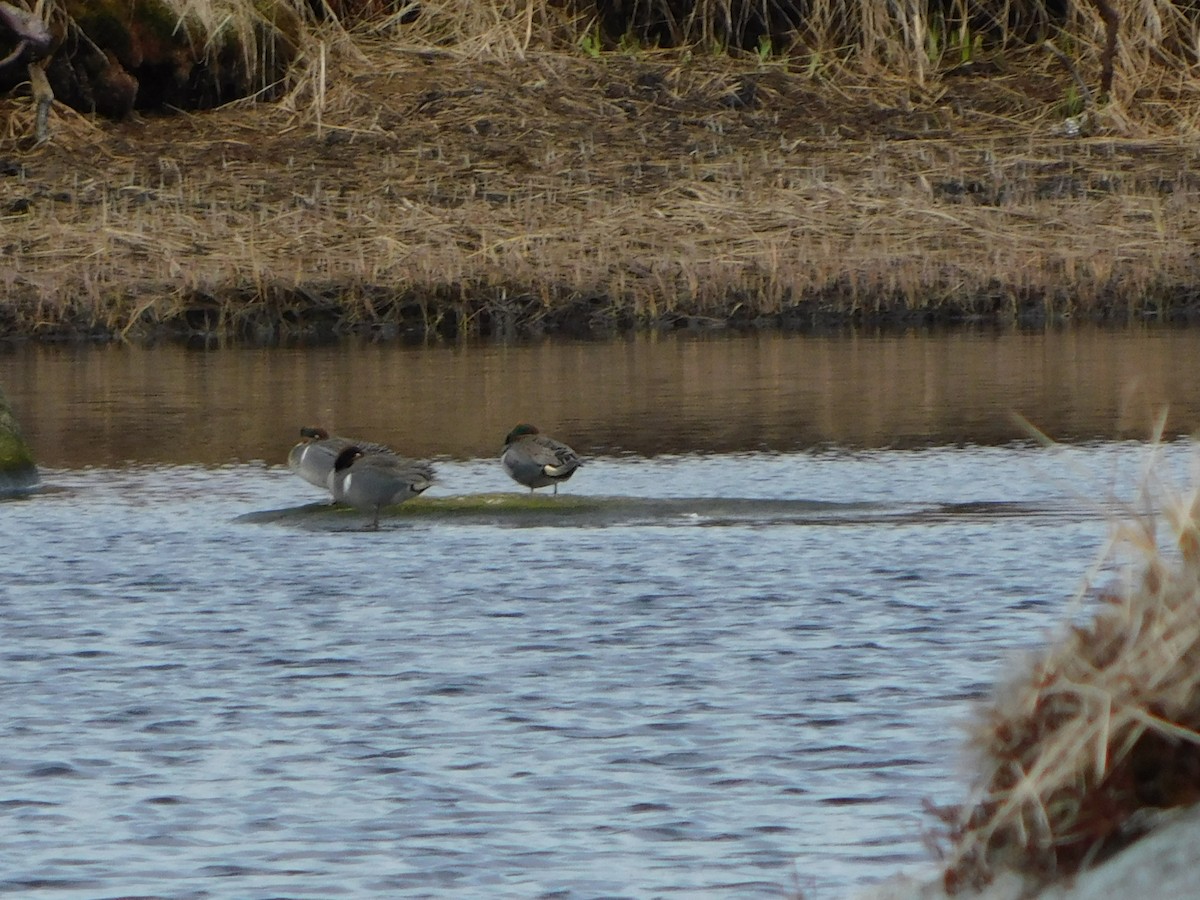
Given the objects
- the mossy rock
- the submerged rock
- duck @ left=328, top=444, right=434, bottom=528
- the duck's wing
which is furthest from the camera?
the mossy rock

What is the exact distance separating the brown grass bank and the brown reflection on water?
1.28m

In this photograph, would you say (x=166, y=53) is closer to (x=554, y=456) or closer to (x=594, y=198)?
(x=594, y=198)

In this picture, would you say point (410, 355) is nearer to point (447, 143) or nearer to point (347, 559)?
point (447, 143)

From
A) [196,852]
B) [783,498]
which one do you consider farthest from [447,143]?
[196,852]

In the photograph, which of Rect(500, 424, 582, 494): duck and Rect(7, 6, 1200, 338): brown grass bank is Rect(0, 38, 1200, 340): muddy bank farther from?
Rect(500, 424, 582, 494): duck

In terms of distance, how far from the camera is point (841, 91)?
104 feet

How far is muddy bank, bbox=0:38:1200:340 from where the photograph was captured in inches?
1020

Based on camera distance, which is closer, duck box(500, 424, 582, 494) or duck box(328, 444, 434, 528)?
duck box(328, 444, 434, 528)

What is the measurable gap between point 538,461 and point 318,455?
1190 millimetres

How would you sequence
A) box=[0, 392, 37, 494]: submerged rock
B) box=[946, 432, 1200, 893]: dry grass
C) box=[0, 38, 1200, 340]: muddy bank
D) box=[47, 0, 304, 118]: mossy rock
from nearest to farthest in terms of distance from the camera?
box=[946, 432, 1200, 893]: dry grass
box=[0, 392, 37, 494]: submerged rock
box=[0, 38, 1200, 340]: muddy bank
box=[47, 0, 304, 118]: mossy rock

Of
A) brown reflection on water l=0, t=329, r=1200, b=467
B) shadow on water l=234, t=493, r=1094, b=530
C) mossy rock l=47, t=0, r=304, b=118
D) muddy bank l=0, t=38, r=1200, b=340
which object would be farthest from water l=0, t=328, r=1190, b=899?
mossy rock l=47, t=0, r=304, b=118

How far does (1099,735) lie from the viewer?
336 cm

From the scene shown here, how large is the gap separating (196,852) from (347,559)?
5518 mm

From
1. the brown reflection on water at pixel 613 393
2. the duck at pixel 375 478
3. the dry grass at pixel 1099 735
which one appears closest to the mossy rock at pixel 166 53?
the brown reflection on water at pixel 613 393
